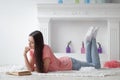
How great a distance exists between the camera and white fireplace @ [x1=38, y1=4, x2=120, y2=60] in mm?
4219

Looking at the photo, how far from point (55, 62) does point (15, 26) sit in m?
1.85

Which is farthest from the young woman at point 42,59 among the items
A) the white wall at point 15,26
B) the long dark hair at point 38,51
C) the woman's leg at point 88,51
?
the white wall at point 15,26

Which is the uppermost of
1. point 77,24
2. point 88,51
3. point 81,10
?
point 81,10

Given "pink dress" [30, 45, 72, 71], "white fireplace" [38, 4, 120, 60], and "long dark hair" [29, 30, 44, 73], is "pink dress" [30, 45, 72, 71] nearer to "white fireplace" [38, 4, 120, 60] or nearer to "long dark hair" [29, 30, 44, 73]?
"long dark hair" [29, 30, 44, 73]

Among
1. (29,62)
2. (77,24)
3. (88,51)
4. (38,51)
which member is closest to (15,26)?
(77,24)

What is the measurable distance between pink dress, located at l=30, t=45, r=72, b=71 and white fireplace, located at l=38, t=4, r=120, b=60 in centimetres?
136

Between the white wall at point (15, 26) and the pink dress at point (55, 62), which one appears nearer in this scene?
the pink dress at point (55, 62)

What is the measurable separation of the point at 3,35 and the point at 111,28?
1.65m

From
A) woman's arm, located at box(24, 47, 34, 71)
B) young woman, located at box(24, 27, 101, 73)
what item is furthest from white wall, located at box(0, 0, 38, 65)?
woman's arm, located at box(24, 47, 34, 71)

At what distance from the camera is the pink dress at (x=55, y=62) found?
266cm

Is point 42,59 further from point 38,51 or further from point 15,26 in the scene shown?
point 15,26

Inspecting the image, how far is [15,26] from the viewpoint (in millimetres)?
4469

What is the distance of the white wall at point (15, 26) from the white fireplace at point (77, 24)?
0.90ft

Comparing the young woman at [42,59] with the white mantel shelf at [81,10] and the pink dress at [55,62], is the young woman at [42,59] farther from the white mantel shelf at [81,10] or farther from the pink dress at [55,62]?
the white mantel shelf at [81,10]
